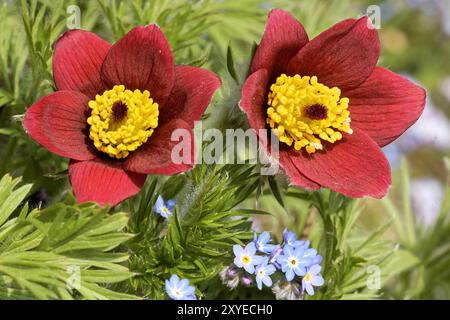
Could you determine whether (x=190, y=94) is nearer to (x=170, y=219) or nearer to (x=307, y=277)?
(x=170, y=219)

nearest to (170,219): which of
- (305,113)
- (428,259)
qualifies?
(305,113)


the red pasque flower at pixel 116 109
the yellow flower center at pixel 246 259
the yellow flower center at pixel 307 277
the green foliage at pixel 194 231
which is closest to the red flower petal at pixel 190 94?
the red pasque flower at pixel 116 109

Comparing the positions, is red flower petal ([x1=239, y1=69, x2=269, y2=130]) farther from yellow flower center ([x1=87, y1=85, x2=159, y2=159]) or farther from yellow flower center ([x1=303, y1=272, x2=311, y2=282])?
yellow flower center ([x1=303, y1=272, x2=311, y2=282])

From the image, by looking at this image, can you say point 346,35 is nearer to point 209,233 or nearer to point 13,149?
point 209,233

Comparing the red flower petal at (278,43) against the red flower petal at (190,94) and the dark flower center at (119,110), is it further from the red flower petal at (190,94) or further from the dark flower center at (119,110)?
the dark flower center at (119,110)

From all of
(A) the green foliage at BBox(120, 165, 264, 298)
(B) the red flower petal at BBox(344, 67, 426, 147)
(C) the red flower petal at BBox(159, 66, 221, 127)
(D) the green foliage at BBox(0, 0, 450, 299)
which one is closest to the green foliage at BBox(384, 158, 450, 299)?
(D) the green foliage at BBox(0, 0, 450, 299)
